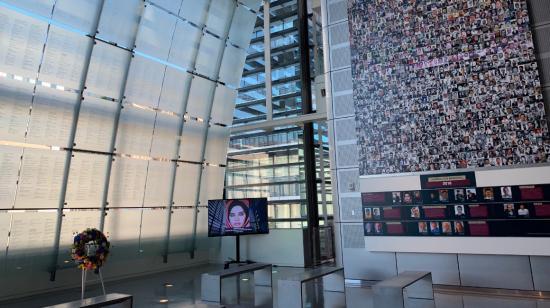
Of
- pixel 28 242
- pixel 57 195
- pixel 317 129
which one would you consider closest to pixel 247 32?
pixel 317 129

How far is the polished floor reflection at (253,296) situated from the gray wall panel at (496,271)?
0.40 feet

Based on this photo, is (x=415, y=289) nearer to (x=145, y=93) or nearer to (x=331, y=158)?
(x=331, y=158)

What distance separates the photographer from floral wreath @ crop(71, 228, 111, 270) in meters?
5.58

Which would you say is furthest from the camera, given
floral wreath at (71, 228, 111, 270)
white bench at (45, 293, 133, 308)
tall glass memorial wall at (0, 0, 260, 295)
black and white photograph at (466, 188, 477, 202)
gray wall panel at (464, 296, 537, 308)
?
tall glass memorial wall at (0, 0, 260, 295)

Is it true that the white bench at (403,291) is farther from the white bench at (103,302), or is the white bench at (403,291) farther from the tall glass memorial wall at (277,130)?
the tall glass memorial wall at (277,130)

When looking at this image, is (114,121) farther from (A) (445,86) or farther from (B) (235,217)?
(A) (445,86)

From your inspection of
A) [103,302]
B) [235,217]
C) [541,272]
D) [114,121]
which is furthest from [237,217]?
[541,272]

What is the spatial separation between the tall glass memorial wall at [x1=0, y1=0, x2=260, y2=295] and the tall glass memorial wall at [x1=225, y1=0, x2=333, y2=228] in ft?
2.21

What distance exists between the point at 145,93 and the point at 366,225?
18.7 ft

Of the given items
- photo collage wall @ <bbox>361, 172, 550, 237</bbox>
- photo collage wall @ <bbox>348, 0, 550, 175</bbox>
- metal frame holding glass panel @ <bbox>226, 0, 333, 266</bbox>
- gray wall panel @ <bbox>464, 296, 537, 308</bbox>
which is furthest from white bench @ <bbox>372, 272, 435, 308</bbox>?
metal frame holding glass panel @ <bbox>226, 0, 333, 266</bbox>

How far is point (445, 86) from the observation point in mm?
6516

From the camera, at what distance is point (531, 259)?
5766 mm

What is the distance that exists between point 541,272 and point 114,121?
8.31 metres

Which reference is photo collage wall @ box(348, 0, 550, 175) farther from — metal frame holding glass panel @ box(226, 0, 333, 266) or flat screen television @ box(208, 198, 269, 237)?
flat screen television @ box(208, 198, 269, 237)
